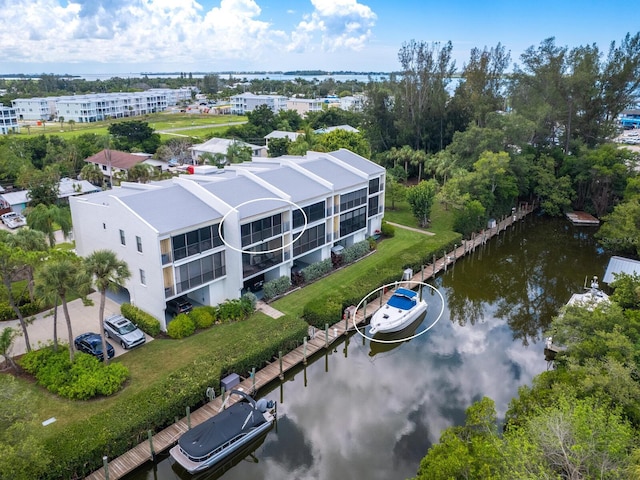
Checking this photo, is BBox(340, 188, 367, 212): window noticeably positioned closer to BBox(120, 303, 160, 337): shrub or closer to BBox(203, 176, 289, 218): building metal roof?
BBox(203, 176, 289, 218): building metal roof

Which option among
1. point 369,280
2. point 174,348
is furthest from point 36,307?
point 369,280

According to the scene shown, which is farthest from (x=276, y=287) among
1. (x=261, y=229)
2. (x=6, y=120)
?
(x=6, y=120)

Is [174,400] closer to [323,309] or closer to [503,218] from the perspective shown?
[323,309]

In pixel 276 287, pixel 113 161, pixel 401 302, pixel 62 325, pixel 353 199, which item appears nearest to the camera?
pixel 62 325

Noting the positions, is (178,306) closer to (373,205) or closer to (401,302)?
(401,302)

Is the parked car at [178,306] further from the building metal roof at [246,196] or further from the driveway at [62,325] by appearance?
the building metal roof at [246,196]
